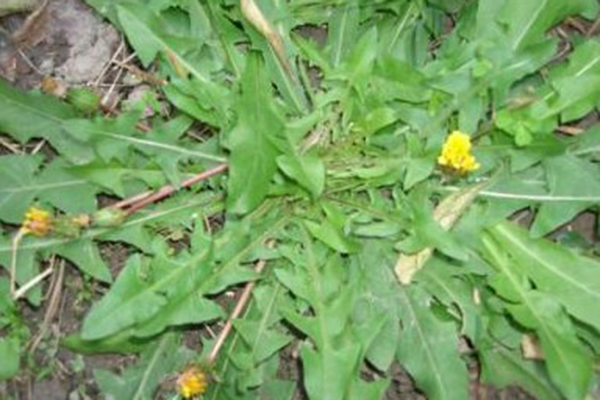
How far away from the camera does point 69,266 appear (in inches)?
106

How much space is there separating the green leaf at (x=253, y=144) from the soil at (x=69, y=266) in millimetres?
571

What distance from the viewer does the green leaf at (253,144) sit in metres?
2.12

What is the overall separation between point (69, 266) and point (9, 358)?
1.10 feet

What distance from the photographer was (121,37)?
2.79 metres

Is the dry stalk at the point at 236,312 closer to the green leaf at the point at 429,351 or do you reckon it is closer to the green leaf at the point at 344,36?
the green leaf at the point at 429,351

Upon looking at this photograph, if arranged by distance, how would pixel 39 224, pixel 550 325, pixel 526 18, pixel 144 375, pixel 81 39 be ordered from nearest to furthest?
pixel 39 224 < pixel 550 325 < pixel 526 18 < pixel 144 375 < pixel 81 39

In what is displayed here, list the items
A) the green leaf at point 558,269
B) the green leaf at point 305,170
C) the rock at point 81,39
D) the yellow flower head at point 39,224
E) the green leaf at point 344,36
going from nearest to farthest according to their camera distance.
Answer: the yellow flower head at point 39,224
the green leaf at point 305,170
the green leaf at point 558,269
the green leaf at point 344,36
the rock at point 81,39

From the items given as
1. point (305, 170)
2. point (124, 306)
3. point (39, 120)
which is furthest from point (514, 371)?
point (39, 120)

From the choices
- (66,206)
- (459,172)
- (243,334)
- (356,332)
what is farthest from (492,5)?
(66,206)

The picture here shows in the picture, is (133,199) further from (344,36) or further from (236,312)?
(344,36)

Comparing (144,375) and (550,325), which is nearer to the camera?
(550,325)

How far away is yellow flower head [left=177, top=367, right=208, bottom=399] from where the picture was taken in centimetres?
222

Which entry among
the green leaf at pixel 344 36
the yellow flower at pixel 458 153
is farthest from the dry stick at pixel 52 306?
the yellow flower at pixel 458 153

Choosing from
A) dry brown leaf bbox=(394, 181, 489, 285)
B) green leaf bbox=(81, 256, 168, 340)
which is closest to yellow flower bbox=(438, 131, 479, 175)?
dry brown leaf bbox=(394, 181, 489, 285)
